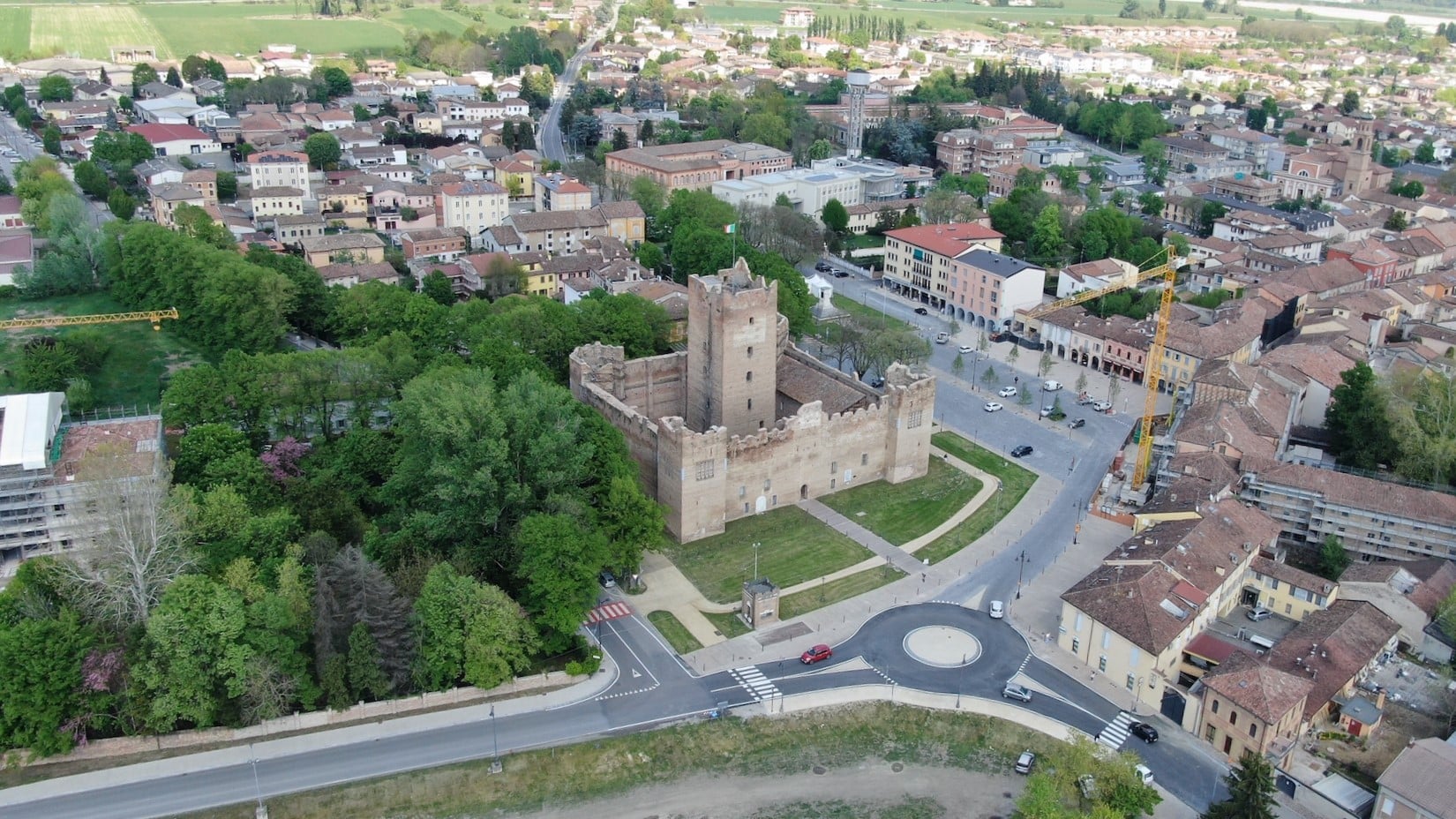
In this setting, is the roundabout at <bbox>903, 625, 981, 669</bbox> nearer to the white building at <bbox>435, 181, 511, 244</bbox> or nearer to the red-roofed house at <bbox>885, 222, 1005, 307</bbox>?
the red-roofed house at <bbox>885, 222, 1005, 307</bbox>

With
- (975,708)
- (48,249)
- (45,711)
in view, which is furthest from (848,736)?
(48,249)

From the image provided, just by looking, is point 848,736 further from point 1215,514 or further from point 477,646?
point 1215,514

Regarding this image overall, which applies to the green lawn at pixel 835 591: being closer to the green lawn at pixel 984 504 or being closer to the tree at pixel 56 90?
the green lawn at pixel 984 504

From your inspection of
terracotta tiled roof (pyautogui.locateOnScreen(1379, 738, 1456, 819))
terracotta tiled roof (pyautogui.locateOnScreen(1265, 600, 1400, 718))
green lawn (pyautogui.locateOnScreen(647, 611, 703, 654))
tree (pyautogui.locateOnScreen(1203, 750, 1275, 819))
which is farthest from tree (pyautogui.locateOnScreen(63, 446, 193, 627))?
terracotta tiled roof (pyautogui.locateOnScreen(1379, 738, 1456, 819))

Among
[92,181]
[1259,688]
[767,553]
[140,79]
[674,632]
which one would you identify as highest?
[140,79]

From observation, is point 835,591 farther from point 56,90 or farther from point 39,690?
point 56,90

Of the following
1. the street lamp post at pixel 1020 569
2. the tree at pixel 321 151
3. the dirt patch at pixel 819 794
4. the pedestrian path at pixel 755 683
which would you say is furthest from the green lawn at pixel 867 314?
the tree at pixel 321 151

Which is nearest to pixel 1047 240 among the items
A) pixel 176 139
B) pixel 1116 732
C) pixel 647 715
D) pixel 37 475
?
pixel 1116 732
